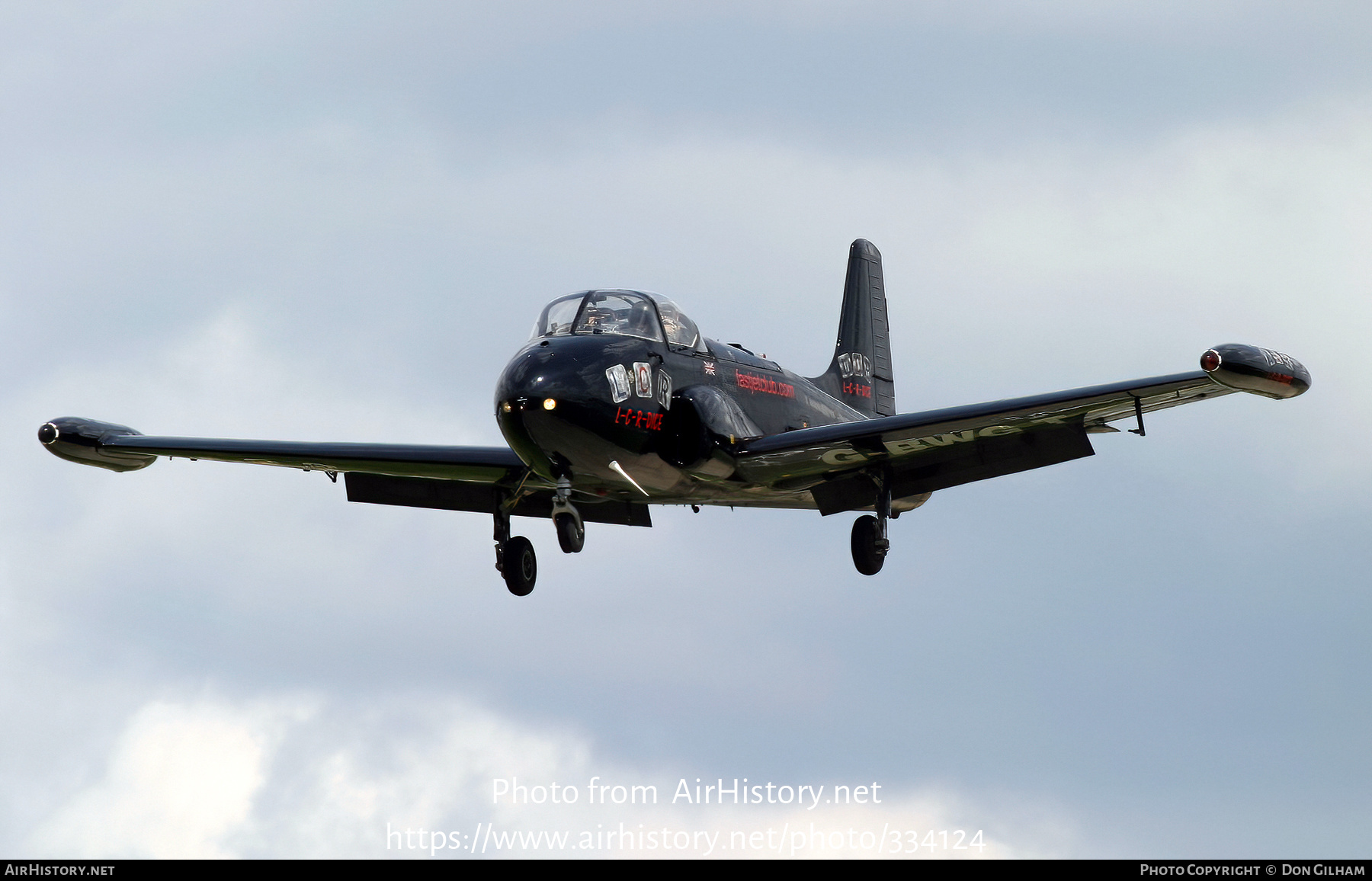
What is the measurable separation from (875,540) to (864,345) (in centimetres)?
1006

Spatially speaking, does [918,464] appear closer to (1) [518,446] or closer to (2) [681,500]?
Result: (2) [681,500]

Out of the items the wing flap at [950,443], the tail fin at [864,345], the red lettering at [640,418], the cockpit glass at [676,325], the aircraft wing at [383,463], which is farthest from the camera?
the tail fin at [864,345]

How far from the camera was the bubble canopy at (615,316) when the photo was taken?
82.0 ft

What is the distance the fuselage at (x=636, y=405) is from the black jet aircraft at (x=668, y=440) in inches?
1.1

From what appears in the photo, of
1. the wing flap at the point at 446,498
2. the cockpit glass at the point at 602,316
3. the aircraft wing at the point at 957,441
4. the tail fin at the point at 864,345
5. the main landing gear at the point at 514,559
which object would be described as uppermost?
the tail fin at the point at 864,345

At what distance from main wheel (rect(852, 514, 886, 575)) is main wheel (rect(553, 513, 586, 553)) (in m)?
5.71

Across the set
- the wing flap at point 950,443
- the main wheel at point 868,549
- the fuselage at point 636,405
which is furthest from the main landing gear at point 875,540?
the fuselage at point 636,405

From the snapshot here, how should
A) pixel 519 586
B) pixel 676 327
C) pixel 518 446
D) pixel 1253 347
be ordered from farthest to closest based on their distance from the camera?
pixel 519 586 < pixel 676 327 < pixel 518 446 < pixel 1253 347

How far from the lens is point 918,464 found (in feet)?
90.6

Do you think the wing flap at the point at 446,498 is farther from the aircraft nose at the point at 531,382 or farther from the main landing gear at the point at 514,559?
the aircraft nose at the point at 531,382
